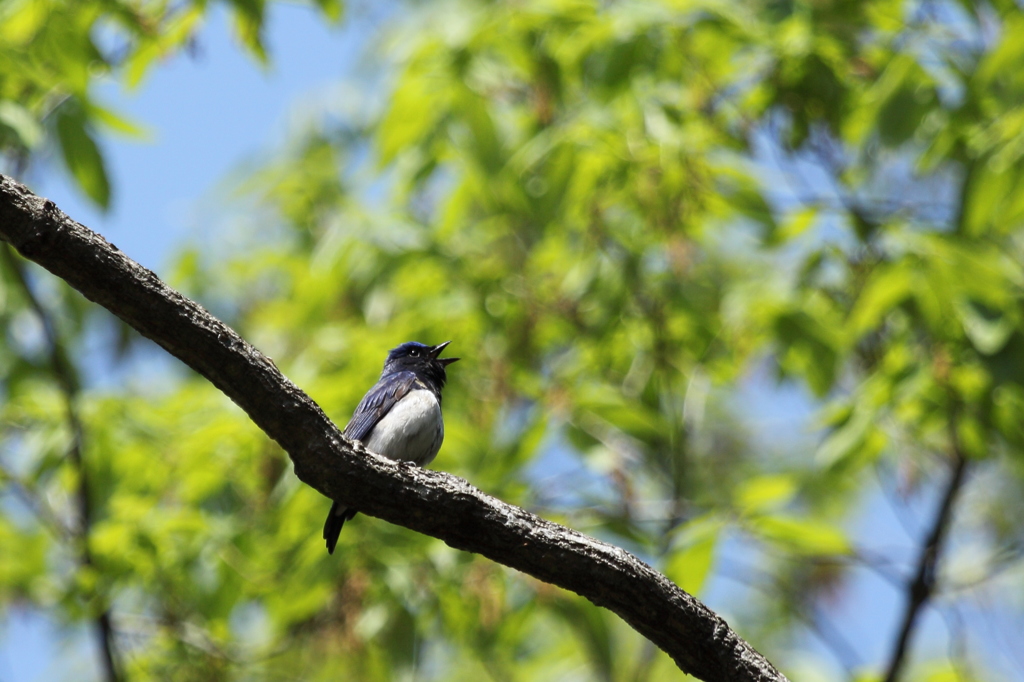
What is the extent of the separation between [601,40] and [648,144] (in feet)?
2.10

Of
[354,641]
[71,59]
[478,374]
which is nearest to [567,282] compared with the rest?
[478,374]

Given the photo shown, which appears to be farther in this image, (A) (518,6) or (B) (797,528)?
(A) (518,6)

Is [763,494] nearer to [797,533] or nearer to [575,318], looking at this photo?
[797,533]

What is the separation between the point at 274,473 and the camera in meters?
5.94

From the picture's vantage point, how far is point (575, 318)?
6781 millimetres

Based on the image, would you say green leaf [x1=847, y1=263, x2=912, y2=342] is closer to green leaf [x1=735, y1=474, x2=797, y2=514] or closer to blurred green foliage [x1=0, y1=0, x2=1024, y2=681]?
blurred green foliage [x1=0, y1=0, x2=1024, y2=681]

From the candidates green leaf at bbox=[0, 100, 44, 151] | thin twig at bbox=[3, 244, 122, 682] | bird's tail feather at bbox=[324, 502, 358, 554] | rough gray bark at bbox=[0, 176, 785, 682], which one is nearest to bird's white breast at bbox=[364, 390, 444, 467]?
bird's tail feather at bbox=[324, 502, 358, 554]

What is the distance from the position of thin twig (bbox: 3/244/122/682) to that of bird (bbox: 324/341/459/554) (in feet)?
5.35

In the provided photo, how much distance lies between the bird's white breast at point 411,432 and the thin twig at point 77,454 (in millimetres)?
1782

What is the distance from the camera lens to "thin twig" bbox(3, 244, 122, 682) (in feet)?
18.1

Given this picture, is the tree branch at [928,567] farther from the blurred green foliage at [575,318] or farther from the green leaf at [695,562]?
the green leaf at [695,562]

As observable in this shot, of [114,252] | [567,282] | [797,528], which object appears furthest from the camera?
[567,282]

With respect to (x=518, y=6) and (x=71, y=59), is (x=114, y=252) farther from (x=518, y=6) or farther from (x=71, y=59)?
(x=518, y=6)

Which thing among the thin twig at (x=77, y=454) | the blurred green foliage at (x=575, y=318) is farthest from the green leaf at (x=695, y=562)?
the thin twig at (x=77, y=454)
